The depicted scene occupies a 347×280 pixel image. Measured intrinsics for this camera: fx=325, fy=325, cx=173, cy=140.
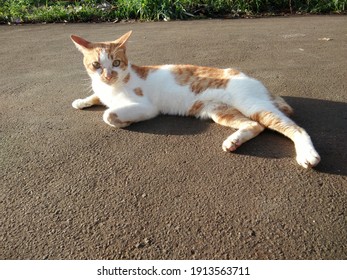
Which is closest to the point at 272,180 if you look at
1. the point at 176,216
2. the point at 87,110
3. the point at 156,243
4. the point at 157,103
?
A: the point at 176,216

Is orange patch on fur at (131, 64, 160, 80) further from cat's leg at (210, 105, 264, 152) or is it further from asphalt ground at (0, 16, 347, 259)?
cat's leg at (210, 105, 264, 152)

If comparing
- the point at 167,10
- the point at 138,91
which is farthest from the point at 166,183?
the point at 167,10

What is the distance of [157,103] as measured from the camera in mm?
3133

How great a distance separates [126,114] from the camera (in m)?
2.91

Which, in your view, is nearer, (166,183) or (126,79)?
(166,183)

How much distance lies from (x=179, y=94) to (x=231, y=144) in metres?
0.84

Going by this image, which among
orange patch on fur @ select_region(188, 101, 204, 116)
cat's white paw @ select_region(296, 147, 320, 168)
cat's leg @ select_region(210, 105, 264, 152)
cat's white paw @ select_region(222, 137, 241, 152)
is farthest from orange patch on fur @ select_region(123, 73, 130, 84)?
cat's white paw @ select_region(296, 147, 320, 168)

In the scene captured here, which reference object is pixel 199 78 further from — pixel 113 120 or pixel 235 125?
pixel 113 120

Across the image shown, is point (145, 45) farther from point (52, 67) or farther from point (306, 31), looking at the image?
point (306, 31)

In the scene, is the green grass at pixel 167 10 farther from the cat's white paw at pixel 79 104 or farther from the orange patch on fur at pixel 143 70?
the cat's white paw at pixel 79 104

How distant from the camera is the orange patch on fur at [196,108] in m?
3.01

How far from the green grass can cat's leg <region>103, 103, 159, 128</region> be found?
509 centimetres

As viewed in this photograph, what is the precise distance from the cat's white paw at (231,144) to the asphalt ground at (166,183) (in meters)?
0.06

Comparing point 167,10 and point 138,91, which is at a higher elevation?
point 167,10
